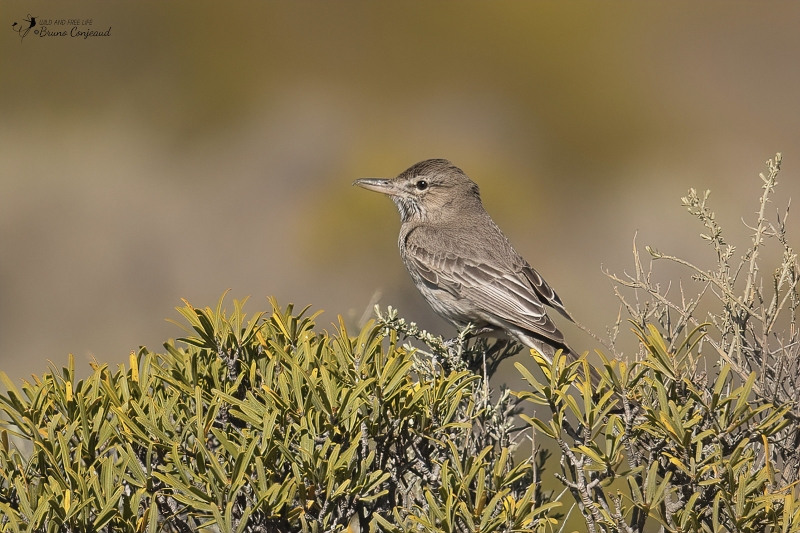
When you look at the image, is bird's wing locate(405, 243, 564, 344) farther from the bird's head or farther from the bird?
the bird's head

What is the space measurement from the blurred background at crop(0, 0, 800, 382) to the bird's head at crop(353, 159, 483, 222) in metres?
2.22

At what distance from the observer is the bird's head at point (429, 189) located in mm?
6008

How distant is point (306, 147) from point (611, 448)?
11.5m

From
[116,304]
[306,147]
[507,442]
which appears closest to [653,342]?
[507,442]

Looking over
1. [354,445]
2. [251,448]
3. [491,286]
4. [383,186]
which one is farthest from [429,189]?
[251,448]

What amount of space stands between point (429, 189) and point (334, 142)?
24.3 feet

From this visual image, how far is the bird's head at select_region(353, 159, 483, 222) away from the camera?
6.01 m

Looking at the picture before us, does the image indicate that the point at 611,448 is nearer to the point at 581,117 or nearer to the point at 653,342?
the point at 653,342

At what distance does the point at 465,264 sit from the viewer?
17.7ft

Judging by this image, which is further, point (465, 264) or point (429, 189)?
point (429, 189)

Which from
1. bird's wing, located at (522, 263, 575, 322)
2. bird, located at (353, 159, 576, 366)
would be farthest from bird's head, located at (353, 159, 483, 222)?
bird's wing, located at (522, 263, 575, 322)

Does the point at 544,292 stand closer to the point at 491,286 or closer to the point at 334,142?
the point at 491,286

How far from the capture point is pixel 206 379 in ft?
8.84

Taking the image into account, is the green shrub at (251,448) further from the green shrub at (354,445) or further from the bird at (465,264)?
the bird at (465,264)
